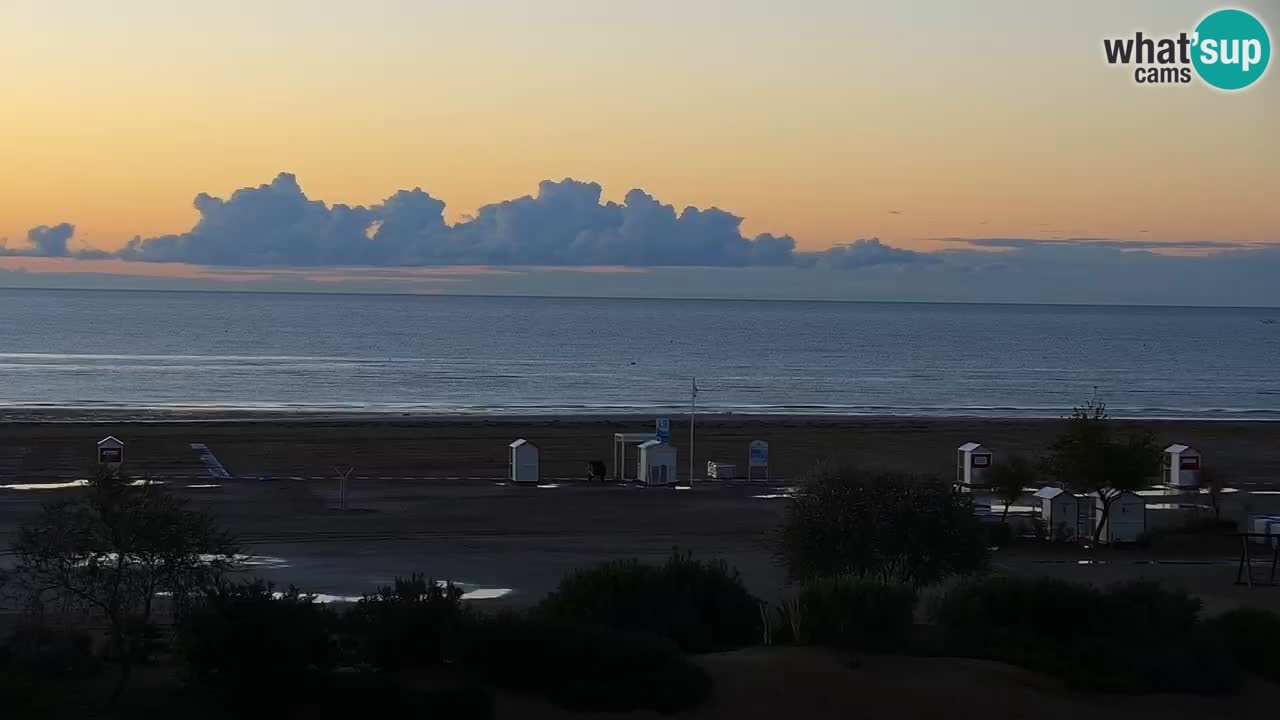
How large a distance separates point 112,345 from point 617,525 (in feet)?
337

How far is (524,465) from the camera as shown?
3519cm

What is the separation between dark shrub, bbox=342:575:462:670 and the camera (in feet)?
40.1

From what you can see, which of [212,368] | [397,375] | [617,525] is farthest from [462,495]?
[212,368]

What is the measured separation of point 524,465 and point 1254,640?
22939mm

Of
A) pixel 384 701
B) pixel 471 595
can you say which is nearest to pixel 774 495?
pixel 471 595

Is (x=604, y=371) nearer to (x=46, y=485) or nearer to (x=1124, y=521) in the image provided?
(x=46, y=485)

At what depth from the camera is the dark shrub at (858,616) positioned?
13539 millimetres

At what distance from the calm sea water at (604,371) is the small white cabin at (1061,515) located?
38.8 metres

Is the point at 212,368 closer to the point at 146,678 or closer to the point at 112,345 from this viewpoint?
the point at 112,345

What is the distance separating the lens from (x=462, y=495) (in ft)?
107

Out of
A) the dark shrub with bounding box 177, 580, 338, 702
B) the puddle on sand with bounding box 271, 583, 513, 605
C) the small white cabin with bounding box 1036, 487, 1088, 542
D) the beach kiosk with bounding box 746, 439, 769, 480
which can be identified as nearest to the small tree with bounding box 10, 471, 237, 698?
the dark shrub with bounding box 177, 580, 338, 702

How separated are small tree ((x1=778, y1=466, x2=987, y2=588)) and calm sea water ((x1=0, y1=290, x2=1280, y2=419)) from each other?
45.8 m

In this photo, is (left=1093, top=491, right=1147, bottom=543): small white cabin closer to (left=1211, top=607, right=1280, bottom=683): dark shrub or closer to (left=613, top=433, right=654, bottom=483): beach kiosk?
(left=1211, top=607, right=1280, bottom=683): dark shrub

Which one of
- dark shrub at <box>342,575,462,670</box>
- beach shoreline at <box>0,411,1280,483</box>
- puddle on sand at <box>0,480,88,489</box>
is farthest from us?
beach shoreline at <box>0,411,1280,483</box>
